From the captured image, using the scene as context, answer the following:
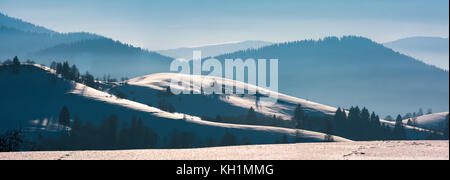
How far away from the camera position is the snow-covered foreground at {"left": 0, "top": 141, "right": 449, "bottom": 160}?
10840 millimetres

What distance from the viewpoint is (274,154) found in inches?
452

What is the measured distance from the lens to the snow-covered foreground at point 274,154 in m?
10.8

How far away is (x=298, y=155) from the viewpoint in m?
11.2
